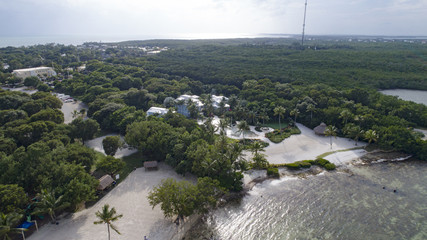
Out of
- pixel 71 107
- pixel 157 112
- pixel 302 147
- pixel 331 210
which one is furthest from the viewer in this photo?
pixel 71 107

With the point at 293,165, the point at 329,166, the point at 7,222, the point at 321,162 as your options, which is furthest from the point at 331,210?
the point at 7,222

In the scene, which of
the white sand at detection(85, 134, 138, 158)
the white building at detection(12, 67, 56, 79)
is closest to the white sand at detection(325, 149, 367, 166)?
the white sand at detection(85, 134, 138, 158)

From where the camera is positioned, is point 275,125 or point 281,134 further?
point 275,125

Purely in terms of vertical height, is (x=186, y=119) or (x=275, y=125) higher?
(x=186, y=119)

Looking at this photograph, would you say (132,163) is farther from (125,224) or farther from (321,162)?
(321,162)

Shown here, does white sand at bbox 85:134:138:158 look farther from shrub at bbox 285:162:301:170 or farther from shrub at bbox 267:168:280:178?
shrub at bbox 285:162:301:170

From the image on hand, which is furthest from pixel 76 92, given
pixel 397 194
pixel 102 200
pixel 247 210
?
pixel 397 194
